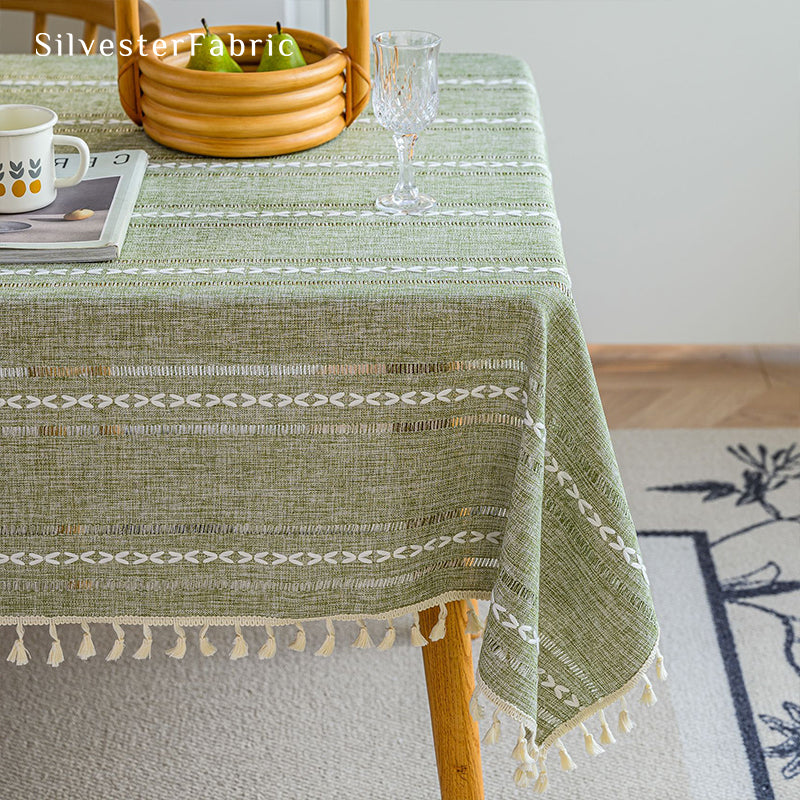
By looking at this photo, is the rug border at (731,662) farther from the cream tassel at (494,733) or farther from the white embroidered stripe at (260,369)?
the white embroidered stripe at (260,369)

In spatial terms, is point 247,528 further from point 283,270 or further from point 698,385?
point 698,385

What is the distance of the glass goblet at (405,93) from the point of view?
1016 millimetres

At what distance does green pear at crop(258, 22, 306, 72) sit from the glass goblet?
15cm

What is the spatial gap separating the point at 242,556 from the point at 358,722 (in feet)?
1.80

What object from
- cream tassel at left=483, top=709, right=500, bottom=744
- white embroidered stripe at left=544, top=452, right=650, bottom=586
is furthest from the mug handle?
cream tassel at left=483, top=709, right=500, bottom=744

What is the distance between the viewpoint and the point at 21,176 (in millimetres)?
980

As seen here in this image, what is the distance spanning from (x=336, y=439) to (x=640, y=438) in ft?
4.10

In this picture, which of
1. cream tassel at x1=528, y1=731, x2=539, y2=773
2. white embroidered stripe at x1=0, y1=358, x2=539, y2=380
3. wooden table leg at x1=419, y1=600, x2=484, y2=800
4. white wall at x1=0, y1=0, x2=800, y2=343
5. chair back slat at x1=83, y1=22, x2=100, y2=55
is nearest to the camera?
white embroidered stripe at x1=0, y1=358, x2=539, y2=380

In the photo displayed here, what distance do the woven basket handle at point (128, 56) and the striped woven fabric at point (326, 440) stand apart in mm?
207

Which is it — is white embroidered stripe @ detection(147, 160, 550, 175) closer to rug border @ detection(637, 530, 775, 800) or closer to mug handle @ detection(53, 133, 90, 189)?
mug handle @ detection(53, 133, 90, 189)

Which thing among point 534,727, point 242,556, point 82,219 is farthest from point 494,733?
point 82,219

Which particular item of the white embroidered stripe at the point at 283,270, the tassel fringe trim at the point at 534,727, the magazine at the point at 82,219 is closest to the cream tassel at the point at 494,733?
the tassel fringe trim at the point at 534,727

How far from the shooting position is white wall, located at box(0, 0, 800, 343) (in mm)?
1943

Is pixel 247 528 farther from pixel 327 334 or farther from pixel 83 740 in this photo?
pixel 83 740
